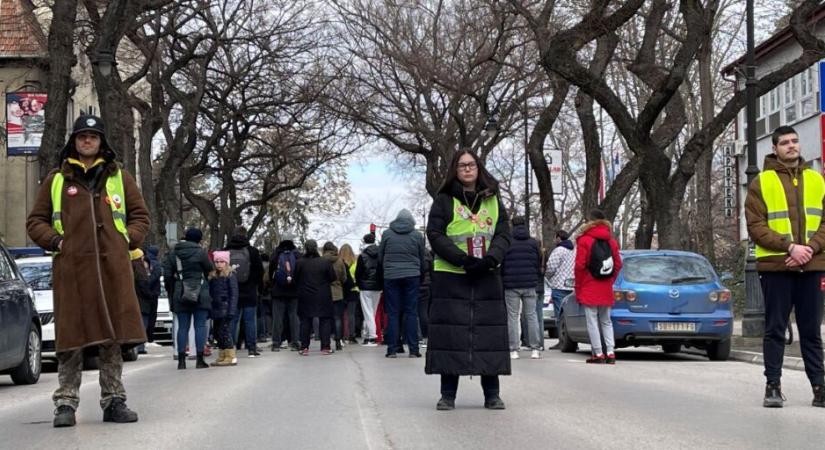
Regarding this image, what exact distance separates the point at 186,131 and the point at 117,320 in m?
28.1

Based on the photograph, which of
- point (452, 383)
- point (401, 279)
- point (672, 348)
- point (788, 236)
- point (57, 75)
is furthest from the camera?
point (57, 75)

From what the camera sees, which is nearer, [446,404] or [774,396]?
A: [446,404]

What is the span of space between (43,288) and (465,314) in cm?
995

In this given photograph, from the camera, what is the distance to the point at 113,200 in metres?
9.10

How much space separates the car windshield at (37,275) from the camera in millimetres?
18109

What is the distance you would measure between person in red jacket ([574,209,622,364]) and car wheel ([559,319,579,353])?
2828mm

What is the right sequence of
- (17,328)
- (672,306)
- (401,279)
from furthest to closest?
(401,279) → (672,306) → (17,328)

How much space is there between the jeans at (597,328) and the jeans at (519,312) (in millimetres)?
1455

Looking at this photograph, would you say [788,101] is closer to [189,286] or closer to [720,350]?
[720,350]

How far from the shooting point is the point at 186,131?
3666 cm

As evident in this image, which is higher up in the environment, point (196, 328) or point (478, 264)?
point (478, 264)

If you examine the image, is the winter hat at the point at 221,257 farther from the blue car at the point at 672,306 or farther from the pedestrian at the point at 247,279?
the blue car at the point at 672,306

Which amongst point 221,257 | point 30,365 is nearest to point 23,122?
point 221,257

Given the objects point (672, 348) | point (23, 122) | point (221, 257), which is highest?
point (23, 122)
